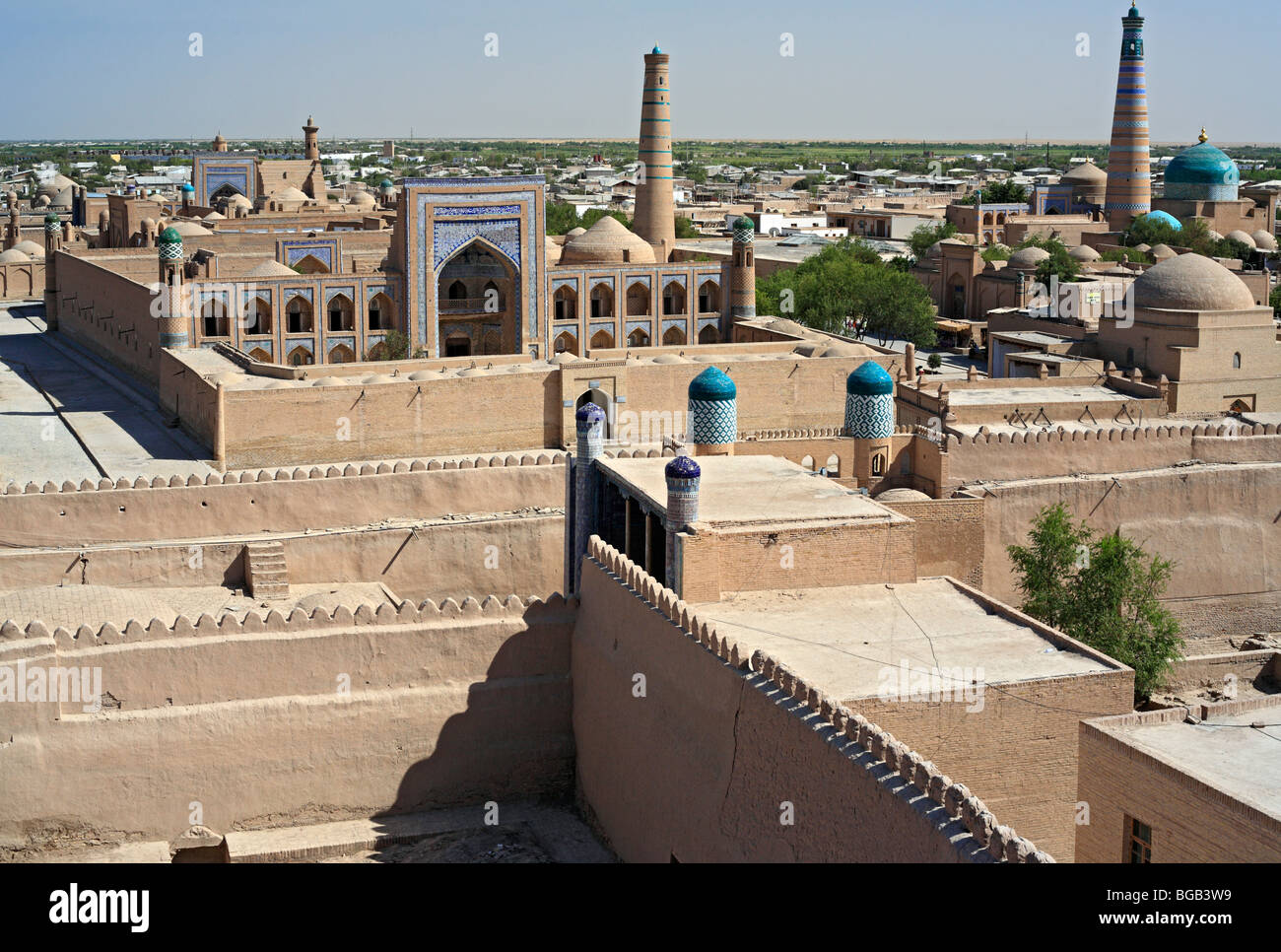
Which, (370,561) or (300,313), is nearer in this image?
(370,561)

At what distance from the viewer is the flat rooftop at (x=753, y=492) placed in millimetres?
16453

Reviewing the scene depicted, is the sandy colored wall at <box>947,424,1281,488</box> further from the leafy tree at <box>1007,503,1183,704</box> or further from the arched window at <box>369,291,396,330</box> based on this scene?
the arched window at <box>369,291,396,330</box>

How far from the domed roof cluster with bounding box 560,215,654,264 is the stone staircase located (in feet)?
63.4

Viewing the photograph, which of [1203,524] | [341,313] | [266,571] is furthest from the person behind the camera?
[341,313]

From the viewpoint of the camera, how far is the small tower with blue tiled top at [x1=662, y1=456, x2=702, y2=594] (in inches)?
615

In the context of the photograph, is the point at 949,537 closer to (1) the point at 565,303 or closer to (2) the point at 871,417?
(2) the point at 871,417

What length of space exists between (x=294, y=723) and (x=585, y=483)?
4.22 meters

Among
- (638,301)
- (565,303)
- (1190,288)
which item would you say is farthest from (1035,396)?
(565,303)

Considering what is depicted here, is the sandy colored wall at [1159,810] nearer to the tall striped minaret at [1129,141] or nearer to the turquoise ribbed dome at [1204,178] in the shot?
the tall striped minaret at [1129,141]

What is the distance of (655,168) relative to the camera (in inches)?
1708

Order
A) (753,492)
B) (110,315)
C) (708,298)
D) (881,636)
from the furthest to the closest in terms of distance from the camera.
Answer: (708,298) → (110,315) → (753,492) → (881,636)

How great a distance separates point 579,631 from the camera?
16.8 m

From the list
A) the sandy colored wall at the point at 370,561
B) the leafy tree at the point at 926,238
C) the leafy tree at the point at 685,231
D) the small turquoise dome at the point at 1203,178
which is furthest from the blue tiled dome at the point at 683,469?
the small turquoise dome at the point at 1203,178
